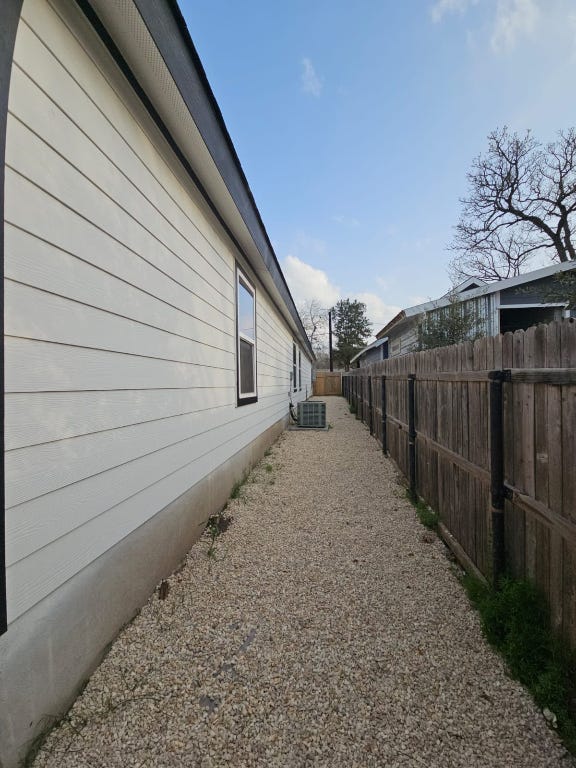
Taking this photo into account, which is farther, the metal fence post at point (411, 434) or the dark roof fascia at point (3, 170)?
the metal fence post at point (411, 434)

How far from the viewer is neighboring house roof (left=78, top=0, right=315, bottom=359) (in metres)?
1.65

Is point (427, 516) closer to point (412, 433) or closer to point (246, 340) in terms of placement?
point (412, 433)

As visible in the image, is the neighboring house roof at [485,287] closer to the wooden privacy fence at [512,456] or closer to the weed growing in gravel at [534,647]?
the wooden privacy fence at [512,456]

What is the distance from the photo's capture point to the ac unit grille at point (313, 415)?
938 centimetres

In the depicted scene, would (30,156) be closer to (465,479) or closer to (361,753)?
(361,753)

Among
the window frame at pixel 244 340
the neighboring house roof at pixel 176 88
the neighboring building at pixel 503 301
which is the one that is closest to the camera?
Answer: the neighboring house roof at pixel 176 88

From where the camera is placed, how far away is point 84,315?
160 cm

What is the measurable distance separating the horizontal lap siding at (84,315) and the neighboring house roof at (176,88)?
0.35ft

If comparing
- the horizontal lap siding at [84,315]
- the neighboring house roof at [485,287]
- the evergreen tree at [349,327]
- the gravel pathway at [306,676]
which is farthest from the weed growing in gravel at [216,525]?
the evergreen tree at [349,327]

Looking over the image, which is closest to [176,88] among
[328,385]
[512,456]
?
[512,456]

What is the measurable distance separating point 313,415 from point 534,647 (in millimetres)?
7909

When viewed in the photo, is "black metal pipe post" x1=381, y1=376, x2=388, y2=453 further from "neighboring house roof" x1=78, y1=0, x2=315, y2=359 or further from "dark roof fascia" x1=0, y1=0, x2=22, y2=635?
"dark roof fascia" x1=0, y1=0, x2=22, y2=635

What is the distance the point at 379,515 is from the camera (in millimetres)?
3553

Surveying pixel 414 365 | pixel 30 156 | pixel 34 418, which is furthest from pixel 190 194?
pixel 414 365
